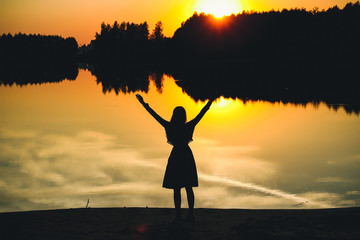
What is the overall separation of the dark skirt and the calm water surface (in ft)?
13.6

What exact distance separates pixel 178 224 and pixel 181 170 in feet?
2.77

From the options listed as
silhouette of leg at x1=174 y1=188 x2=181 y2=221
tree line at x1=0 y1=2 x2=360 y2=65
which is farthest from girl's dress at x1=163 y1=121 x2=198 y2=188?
tree line at x1=0 y1=2 x2=360 y2=65

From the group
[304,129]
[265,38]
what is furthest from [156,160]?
[265,38]

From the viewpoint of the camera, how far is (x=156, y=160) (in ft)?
61.0

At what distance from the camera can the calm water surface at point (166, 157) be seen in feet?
43.0

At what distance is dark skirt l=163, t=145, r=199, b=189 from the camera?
8141mm

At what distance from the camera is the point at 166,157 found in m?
19.4

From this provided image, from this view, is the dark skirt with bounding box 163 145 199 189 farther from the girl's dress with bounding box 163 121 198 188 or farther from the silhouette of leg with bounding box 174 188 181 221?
the silhouette of leg with bounding box 174 188 181 221

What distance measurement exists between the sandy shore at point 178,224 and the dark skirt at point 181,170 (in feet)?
1.93

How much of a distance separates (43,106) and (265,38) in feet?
408

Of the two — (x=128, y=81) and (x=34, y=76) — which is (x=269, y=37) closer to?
(x=34, y=76)

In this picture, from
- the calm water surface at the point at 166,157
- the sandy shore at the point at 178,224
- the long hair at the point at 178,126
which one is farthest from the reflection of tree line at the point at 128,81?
the long hair at the point at 178,126

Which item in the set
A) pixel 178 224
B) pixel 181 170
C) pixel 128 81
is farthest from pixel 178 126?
pixel 128 81

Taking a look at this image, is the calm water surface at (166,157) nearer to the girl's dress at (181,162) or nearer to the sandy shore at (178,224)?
the sandy shore at (178,224)
